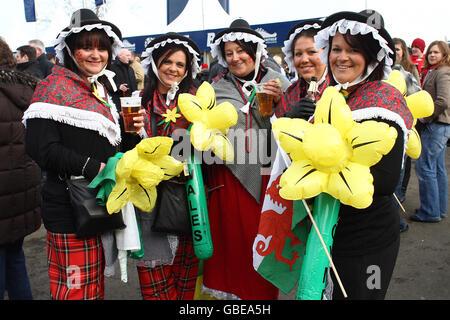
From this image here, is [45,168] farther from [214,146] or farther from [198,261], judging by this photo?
Answer: [198,261]

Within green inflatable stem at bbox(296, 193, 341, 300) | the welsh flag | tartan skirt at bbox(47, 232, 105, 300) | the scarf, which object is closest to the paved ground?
tartan skirt at bbox(47, 232, 105, 300)

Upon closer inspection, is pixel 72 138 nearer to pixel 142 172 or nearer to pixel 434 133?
pixel 142 172

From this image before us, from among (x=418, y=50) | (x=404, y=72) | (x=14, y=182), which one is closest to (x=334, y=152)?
(x=14, y=182)

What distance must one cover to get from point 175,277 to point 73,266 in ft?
2.49

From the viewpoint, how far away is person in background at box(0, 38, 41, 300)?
8.49ft

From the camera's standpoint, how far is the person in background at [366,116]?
1653mm

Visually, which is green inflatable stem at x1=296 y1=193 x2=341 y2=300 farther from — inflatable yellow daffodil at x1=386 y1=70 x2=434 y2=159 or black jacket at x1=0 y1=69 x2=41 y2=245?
black jacket at x1=0 y1=69 x2=41 y2=245

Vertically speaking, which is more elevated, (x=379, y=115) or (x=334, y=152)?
(x=379, y=115)

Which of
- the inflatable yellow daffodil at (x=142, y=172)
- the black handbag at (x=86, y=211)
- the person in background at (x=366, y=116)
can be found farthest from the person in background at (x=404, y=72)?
the black handbag at (x=86, y=211)

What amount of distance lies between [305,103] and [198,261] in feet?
4.53

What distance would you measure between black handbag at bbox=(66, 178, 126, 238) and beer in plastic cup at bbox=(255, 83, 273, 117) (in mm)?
1170

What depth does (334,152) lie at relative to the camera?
1.45m

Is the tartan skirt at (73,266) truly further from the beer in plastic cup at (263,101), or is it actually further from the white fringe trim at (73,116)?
the beer in plastic cup at (263,101)
